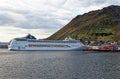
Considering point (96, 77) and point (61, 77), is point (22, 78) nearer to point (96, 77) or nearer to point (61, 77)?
point (61, 77)

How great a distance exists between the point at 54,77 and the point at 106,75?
14.4 m

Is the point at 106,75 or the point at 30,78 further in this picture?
the point at 106,75

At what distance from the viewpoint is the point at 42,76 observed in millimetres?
84688

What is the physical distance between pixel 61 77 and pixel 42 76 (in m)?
5.23

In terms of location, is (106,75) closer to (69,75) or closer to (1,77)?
(69,75)

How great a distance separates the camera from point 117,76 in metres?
A: 84.8

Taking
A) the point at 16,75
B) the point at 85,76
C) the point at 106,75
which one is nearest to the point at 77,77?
the point at 85,76

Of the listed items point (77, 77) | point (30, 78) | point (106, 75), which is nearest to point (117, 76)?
point (106, 75)

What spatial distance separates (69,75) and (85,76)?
4.40 meters

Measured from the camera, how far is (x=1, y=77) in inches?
3265

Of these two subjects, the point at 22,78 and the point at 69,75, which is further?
the point at 69,75

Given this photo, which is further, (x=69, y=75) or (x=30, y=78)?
(x=69, y=75)

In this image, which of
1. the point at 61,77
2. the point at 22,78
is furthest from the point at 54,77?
the point at 22,78

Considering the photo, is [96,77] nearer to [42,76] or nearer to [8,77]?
[42,76]
